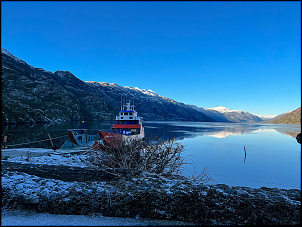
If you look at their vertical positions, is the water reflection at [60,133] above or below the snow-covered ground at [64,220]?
below

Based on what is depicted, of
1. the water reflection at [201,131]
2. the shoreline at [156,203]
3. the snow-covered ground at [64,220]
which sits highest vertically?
the shoreline at [156,203]

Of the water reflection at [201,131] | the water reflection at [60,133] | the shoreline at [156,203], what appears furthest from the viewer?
the water reflection at [201,131]

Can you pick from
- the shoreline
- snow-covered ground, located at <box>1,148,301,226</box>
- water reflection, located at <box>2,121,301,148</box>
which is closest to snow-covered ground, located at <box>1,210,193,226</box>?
snow-covered ground, located at <box>1,148,301,226</box>

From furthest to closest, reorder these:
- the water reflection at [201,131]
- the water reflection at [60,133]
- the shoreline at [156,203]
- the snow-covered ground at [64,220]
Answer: the water reflection at [201,131] < the water reflection at [60,133] < the shoreline at [156,203] < the snow-covered ground at [64,220]

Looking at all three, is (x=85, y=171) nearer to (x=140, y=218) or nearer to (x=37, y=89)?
(x=140, y=218)

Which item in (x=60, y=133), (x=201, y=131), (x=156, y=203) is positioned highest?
(x=156, y=203)

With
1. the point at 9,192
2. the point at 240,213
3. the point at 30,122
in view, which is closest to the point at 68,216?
the point at 9,192

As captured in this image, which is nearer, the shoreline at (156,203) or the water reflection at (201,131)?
the shoreline at (156,203)

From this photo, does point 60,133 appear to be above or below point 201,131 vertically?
above

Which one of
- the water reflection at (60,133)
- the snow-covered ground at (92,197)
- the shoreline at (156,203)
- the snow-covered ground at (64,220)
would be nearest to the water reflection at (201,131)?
the water reflection at (60,133)

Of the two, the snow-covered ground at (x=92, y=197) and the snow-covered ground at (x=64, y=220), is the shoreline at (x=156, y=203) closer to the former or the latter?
the snow-covered ground at (x=92, y=197)

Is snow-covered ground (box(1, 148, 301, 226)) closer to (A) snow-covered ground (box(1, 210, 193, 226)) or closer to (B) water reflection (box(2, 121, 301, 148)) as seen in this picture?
(A) snow-covered ground (box(1, 210, 193, 226))

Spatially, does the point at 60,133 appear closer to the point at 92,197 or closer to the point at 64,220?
A: the point at 92,197

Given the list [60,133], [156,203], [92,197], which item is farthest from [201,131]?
[92,197]
